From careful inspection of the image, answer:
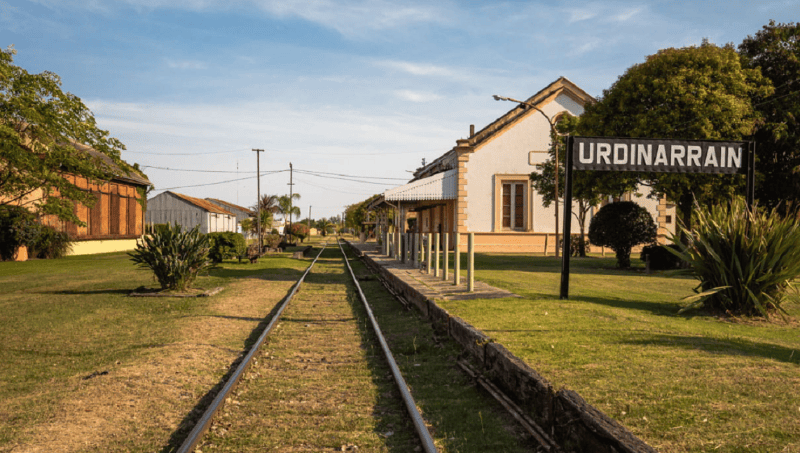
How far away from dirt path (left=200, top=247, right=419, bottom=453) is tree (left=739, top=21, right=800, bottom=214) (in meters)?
16.1

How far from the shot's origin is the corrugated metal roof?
88.8 ft

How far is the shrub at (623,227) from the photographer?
56.9 feet

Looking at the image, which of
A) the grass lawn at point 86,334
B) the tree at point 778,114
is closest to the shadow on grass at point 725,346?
the grass lawn at point 86,334

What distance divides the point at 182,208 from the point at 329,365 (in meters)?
65.8

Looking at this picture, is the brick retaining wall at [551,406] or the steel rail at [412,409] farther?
the steel rail at [412,409]

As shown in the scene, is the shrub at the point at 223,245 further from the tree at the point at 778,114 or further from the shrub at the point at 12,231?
the tree at the point at 778,114

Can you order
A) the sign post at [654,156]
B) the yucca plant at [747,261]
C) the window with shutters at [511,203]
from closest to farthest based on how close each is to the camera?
1. the yucca plant at [747,261]
2. the sign post at [654,156]
3. the window with shutters at [511,203]

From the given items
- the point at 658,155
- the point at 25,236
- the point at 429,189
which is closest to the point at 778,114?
the point at 658,155

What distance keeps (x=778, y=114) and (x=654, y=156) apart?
37.8ft

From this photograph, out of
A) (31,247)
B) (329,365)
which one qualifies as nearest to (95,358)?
(329,365)

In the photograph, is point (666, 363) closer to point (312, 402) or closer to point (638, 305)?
point (312, 402)

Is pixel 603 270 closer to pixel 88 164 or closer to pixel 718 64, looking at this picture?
pixel 718 64

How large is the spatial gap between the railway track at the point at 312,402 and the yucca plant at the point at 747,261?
515 centimetres

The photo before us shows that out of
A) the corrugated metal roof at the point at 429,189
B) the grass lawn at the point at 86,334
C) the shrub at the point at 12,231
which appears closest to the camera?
the grass lawn at the point at 86,334
